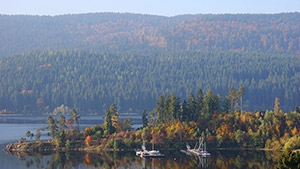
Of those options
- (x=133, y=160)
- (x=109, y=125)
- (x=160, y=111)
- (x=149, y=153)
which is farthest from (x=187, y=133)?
(x=133, y=160)

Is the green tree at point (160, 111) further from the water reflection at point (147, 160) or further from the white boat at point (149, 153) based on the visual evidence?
the white boat at point (149, 153)

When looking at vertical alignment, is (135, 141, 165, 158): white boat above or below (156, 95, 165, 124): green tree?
below

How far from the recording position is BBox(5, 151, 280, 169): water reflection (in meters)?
139

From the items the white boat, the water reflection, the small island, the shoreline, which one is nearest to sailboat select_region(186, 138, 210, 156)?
the small island

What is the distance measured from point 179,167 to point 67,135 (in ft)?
157

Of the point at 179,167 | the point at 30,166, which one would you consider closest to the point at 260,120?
the point at 179,167

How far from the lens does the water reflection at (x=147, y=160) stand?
139 meters

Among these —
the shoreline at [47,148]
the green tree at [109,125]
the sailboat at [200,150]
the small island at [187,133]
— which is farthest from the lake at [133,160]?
the green tree at [109,125]

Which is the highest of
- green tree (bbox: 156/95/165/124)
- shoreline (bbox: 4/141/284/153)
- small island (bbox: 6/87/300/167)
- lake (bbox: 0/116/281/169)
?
green tree (bbox: 156/95/165/124)

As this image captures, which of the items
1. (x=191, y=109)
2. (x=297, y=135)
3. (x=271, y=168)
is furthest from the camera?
(x=191, y=109)

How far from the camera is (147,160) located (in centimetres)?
14725

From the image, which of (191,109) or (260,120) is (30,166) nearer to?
(191,109)

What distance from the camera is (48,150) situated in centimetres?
16675

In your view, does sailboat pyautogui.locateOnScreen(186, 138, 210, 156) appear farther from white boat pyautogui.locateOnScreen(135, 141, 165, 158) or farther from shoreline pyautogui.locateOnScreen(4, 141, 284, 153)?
white boat pyautogui.locateOnScreen(135, 141, 165, 158)
